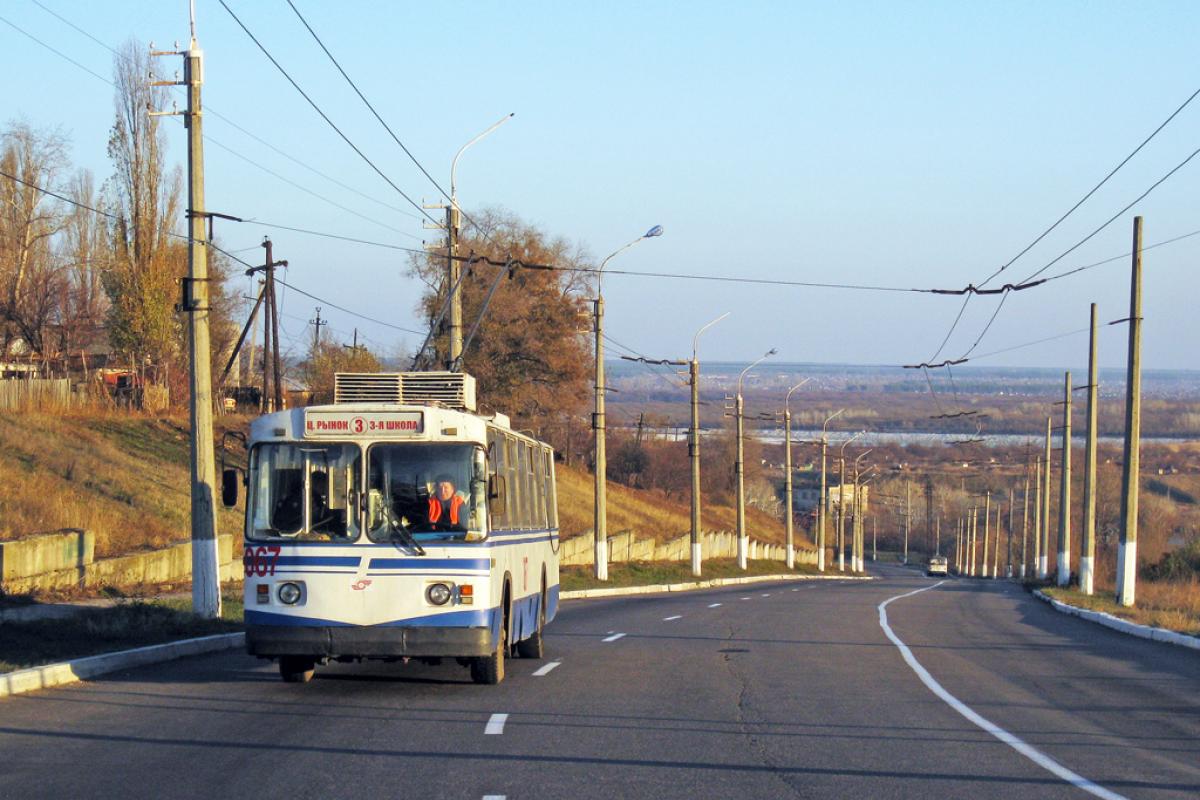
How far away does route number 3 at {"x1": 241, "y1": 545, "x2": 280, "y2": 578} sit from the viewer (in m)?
13.0

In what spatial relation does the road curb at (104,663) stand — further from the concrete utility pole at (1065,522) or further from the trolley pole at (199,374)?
the concrete utility pole at (1065,522)

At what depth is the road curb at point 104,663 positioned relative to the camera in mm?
12773

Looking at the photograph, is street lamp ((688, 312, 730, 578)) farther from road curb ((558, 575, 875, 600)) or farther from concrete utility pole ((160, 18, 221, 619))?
concrete utility pole ((160, 18, 221, 619))

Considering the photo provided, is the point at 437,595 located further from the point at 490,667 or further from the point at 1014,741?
the point at 1014,741

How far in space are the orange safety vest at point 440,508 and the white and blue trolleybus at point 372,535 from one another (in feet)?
0.04

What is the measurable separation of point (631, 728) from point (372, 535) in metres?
3.44

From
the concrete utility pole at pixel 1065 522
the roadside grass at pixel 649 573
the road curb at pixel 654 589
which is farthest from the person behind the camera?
the concrete utility pole at pixel 1065 522

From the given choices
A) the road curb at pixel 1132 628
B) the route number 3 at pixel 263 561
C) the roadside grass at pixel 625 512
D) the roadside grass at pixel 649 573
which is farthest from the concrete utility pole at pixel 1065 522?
the route number 3 at pixel 263 561

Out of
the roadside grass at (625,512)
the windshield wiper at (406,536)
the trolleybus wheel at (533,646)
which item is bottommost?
the roadside grass at (625,512)

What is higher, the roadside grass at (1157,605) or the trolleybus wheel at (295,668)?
the trolleybus wheel at (295,668)

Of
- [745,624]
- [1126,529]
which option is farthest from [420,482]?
[1126,529]

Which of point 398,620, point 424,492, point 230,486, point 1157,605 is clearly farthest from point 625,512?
point 398,620

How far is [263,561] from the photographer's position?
1309 centimetres

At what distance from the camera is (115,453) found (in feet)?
123
